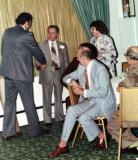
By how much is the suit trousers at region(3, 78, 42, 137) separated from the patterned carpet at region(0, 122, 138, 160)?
0.52 ft

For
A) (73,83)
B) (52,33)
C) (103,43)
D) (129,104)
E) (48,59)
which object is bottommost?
(129,104)

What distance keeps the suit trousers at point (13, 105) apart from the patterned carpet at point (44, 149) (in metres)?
0.16

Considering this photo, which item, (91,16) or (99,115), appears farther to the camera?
(91,16)

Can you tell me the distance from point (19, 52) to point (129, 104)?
217 cm

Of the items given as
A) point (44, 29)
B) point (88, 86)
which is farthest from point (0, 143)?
point (44, 29)

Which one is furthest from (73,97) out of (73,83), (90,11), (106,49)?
(90,11)

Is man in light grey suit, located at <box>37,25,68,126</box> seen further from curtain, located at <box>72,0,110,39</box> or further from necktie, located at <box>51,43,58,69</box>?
curtain, located at <box>72,0,110,39</box>

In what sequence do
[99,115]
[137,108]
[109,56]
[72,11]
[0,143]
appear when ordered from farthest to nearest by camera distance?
[72,11]
[109,56]
[0,143]
[99,115]
[137,108]

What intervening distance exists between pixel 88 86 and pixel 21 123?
7.33 feet

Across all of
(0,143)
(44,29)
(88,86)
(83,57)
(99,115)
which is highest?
(44,29)

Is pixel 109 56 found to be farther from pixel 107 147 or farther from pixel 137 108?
pixel 137 108

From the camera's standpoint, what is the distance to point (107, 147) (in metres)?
4.77

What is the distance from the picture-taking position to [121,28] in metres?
7.54

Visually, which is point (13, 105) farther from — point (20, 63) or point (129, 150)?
point (129, 150)
